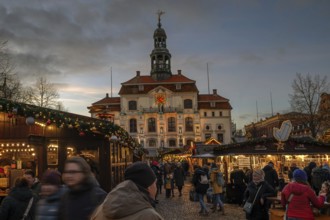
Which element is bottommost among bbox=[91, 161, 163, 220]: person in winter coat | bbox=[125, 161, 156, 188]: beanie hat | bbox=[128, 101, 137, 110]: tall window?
bbox=[91, 161, 163, 220]: person in winter coat

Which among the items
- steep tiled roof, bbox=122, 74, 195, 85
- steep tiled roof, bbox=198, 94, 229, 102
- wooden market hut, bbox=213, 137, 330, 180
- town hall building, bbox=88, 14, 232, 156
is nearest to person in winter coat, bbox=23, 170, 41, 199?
wooden market hut, bbox=213, 137, 330, 180

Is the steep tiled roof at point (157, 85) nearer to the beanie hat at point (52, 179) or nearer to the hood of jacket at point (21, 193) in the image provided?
the hood of jacket at point (21, 193)

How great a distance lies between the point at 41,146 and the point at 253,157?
993 cm

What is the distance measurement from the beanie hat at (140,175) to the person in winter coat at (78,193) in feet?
3.54

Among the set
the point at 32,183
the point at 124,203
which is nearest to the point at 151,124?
the point at 32,183

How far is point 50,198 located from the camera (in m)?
4.45

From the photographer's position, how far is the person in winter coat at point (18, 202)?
5973mm

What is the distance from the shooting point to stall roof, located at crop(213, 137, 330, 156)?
58.5 feet

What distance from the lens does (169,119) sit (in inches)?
2894

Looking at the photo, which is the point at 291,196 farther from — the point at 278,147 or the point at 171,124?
the point at 171,124

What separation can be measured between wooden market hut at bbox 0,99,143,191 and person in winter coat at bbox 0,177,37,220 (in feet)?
21.0

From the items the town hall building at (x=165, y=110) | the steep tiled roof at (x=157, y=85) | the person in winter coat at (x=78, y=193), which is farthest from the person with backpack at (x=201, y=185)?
the steep tiled roof at (x=157, y=85)

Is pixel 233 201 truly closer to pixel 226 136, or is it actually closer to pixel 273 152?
pixel 273 152

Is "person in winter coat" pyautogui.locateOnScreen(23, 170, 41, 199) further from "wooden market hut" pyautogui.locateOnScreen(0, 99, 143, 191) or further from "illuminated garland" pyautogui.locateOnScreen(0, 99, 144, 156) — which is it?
"wooden market hut" pyautogui.locateOnScreen(0, 99, 143, 191)
